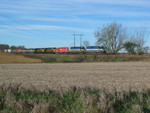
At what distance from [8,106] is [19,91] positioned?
193 cm

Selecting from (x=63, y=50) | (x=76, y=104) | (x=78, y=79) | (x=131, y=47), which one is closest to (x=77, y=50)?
(x=63, y=50)

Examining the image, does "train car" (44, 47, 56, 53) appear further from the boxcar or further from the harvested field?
the harvested field

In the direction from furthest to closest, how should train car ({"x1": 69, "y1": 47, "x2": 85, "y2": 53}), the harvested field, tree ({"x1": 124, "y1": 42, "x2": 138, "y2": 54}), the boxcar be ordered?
the boxcar → tree ({"x1": 124, "y1": 42, "x2": 138, "y2": 54}) → train car ({"x1": 69, "y1": 47, "x2": 85, "y2": 53}) → the harvested field

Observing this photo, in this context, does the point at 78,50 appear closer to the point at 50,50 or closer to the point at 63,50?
the point at 63,50

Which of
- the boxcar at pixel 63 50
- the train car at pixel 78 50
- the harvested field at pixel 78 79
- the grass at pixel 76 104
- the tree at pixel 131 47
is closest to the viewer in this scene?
the grass at pixel 76 104

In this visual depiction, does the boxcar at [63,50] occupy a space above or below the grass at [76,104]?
above

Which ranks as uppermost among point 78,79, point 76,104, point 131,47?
point 131,47

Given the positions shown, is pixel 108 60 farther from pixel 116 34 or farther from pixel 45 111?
pixel 45 111

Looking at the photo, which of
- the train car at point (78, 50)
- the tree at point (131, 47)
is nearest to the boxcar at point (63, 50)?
the train car at point (78, 50)

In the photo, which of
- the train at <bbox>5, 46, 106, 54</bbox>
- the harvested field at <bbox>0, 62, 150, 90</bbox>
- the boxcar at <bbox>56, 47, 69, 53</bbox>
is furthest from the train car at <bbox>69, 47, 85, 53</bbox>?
the harvested field at <bbox>0, 62, 150, 90</bbox>

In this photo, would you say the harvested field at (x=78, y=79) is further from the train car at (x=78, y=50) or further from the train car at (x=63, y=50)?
the train car at (x=63, y=50)

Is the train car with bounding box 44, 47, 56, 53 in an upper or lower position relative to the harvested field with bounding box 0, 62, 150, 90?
upper

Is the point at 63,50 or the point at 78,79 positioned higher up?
the point at 63,50

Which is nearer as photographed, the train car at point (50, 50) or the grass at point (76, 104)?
the grass at point (76, 104)
